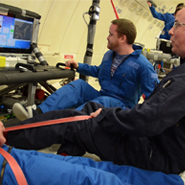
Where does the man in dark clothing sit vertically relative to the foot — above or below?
above

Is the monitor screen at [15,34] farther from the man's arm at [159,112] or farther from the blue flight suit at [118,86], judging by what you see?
the man's arm at [159,112]

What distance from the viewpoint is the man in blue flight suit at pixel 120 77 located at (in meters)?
2.34

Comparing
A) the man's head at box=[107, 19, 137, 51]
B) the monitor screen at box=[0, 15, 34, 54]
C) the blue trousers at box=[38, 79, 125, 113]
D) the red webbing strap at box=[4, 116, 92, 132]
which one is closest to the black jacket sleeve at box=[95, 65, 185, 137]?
the red webbing strap at box=[4, 116, 92, 132]

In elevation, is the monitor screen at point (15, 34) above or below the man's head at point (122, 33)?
below

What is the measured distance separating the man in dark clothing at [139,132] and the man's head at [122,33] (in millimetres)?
1267

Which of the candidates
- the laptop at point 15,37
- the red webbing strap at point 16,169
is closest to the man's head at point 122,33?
the laptop at point 15,37

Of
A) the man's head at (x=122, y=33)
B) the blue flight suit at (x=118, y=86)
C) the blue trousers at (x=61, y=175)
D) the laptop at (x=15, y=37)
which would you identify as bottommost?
the blue trousers at (x=61, y=175)

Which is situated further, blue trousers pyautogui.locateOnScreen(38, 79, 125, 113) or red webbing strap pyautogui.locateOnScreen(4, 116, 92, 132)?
blue trousers pyautogui.locateOnScreen(38, 79, 125, 113)

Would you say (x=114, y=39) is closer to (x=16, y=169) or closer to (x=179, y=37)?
(x=179, y=37)

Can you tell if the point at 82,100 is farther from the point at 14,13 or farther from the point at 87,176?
the point at 87,176

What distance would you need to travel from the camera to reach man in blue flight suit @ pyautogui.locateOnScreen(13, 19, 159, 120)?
7.66 ft

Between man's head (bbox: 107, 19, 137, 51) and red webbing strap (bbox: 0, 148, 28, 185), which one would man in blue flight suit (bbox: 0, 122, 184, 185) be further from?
man's head (bbox: 107, 19, 137, 51)

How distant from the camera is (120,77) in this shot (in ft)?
8.34

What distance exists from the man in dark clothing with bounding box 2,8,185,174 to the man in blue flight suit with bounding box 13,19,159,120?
0.81 m
